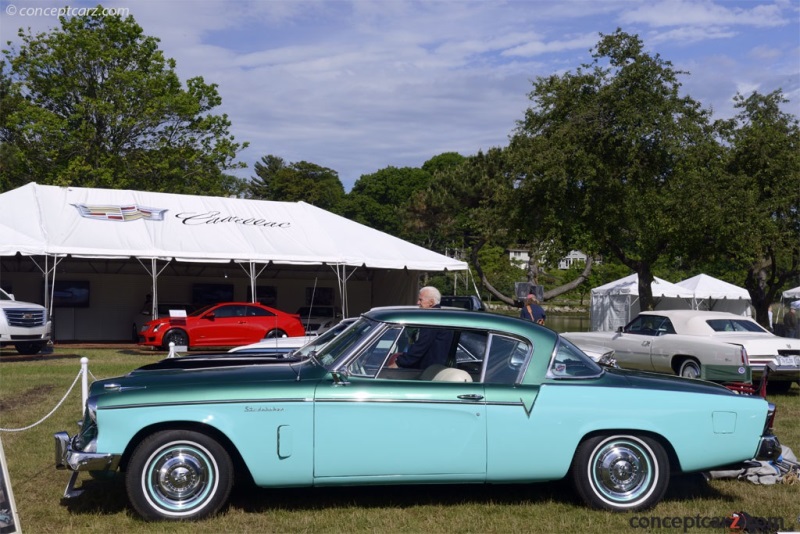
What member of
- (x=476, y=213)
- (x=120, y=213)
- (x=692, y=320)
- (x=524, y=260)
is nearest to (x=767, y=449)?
(x=692, y=320)

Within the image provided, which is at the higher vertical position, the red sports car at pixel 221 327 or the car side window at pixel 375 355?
the car side window at pixel 375 355

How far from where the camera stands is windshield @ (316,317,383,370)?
5.91 m

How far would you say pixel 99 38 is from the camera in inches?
1422

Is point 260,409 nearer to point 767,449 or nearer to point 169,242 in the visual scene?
point 767,449

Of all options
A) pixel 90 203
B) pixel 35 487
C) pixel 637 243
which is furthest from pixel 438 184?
pixel 35 487

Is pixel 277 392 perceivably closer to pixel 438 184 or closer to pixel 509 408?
pixel 509 408

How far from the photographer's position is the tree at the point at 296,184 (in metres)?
82.7

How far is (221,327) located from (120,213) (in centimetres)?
485

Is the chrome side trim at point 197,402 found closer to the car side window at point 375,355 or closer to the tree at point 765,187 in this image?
the car side window at point 375,355

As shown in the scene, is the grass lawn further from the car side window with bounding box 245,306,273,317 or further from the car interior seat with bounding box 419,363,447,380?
the car side window with bounding box 245,306,273,317

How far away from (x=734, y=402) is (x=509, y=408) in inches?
68.7

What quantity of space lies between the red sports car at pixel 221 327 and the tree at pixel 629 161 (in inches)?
378

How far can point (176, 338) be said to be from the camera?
2172cm

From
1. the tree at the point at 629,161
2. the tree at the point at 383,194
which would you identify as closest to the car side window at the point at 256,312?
the tree at the point at 629,161
